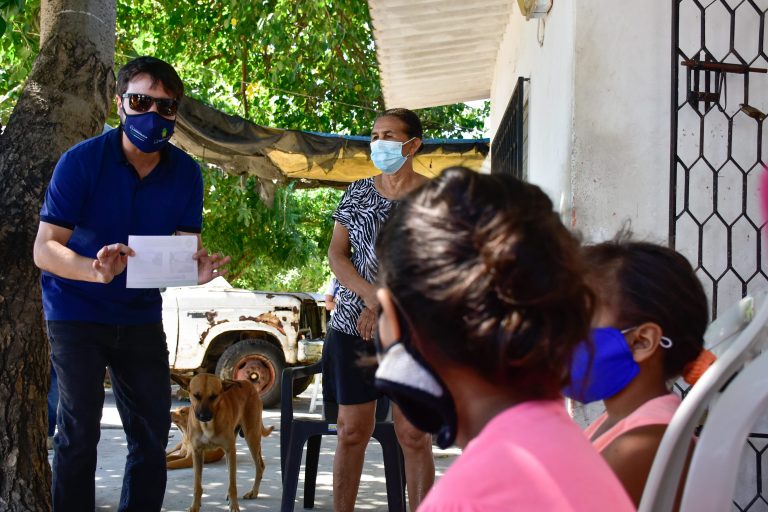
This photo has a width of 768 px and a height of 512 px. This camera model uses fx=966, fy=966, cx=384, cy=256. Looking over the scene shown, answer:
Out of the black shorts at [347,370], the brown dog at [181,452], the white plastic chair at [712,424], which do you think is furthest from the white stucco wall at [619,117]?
the brown dog at [181,452]

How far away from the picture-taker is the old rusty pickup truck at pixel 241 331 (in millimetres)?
12547

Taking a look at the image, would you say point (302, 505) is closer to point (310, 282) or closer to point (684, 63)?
point (684, 63)

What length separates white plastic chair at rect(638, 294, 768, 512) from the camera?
1517mm

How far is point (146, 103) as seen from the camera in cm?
386

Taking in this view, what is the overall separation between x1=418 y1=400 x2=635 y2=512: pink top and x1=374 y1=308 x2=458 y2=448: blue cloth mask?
0.06m

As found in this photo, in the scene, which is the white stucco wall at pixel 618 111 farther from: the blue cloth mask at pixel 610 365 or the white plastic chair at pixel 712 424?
the white plastic chair at pixel 712 424

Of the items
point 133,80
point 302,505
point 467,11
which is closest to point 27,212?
Result: point 133,80

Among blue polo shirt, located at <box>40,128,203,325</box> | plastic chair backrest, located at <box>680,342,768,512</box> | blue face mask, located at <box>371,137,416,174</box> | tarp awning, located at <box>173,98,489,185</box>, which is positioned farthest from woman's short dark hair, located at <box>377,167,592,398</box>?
tarp awning, located at <box>173,98,489,185</box>

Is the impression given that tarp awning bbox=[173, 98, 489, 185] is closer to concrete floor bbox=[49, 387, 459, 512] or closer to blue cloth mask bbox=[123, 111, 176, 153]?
concrete floor bbox=[49, 387, 459, 512]

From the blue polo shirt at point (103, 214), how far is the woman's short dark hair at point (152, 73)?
21cm

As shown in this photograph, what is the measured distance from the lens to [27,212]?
14.5ft

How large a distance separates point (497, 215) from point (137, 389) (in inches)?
119

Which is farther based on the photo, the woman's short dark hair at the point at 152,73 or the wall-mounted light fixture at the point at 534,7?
the wall-mounted light fixture at the point at 534,7

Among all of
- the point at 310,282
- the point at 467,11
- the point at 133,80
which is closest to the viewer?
the point at 133,80
